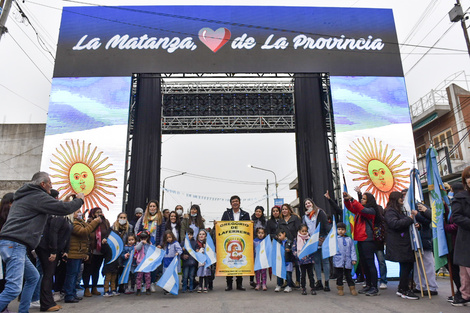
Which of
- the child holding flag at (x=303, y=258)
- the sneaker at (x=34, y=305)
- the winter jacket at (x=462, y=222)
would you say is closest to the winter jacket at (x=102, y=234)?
the sneaker at (x=34, y=305)

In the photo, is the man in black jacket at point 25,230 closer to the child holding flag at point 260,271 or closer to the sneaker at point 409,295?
the child holding flag at point 260,271

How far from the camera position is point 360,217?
598 centimetres

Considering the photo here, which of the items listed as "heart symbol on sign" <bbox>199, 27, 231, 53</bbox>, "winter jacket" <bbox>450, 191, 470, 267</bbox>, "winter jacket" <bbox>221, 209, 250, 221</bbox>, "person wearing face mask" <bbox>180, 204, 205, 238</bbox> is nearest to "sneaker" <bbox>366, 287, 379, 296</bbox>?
"winter jacket" <bbox>450, 191, 470, 267</bbox>

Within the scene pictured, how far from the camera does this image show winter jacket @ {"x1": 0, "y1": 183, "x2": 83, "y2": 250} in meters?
3.89

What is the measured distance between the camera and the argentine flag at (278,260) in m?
6.28

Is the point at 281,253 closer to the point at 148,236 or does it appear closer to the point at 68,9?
the point at 148,236

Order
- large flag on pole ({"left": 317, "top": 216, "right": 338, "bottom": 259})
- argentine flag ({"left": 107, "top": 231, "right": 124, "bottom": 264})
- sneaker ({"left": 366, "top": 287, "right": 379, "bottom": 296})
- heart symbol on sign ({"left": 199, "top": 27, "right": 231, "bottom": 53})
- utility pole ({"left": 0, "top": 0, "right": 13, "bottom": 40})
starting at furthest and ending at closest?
1. heart symbol on sign ({"left": 199, "top": 27, "right": 231, "bottom": 53})
2. utility pole ({"left": 0, "top": 0, "right": 13, "bottom": 40})
3. argentine flag ({"left": 107, "top": 231, "right": 124, "bottom": 264})
4. large flag on pole ({"left": 317, "top": 216, "right": 338, "bottom": 259})
5. sneaker ({"left": 366, "top": 287, "right": 379, "bottom": 296})

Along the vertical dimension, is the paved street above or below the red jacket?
below

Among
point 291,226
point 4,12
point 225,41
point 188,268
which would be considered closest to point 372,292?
point 291,226

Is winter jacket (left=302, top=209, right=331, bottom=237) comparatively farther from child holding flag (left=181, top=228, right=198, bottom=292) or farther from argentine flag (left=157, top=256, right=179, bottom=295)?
argentine flag (left=157, top=256, right=179, bottom=295)

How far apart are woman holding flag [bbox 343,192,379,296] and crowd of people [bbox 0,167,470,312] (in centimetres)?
2

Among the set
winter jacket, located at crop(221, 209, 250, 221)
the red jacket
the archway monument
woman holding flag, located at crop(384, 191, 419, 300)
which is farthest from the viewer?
the archway monument

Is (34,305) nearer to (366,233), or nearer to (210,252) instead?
(210,252)

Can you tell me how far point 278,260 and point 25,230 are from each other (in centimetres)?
411
